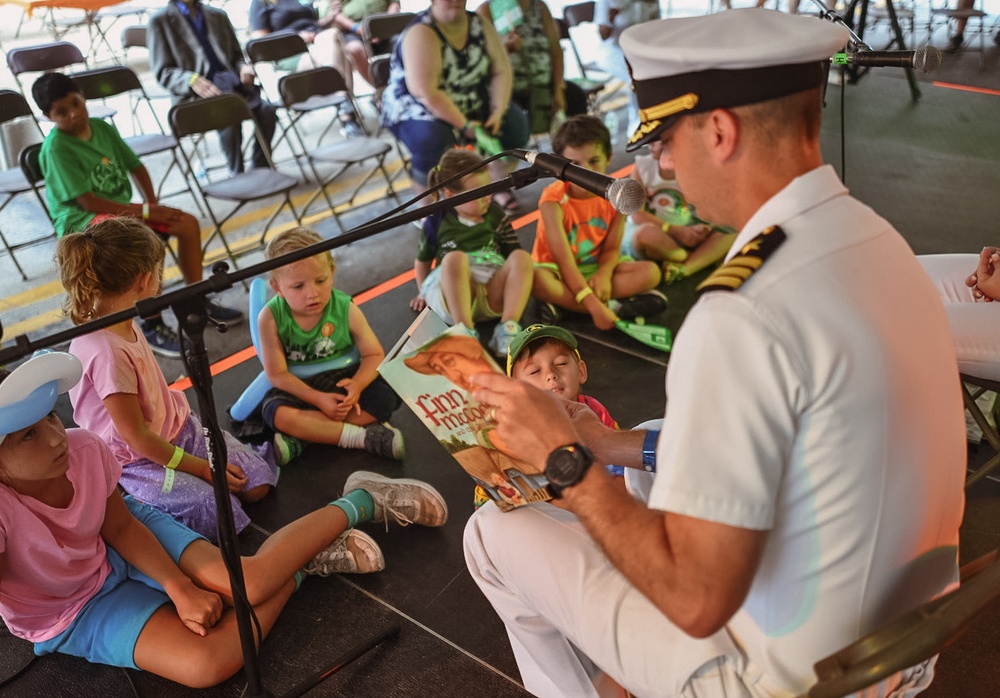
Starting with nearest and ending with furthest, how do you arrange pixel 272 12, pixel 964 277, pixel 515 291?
pixel 964 277 < pixel 515 291 < pixel 272 12

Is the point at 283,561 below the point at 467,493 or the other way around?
the other way around

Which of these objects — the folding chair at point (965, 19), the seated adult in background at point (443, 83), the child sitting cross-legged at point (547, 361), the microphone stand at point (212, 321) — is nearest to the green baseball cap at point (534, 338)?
the child sitting cross-legged at point (547, 361)

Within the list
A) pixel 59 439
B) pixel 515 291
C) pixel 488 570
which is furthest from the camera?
pixel 515 291

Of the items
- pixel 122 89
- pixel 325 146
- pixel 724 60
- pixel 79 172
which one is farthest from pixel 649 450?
pixel 122 89

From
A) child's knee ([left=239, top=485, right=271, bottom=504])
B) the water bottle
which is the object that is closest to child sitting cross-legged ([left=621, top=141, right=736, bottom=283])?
the water bottle

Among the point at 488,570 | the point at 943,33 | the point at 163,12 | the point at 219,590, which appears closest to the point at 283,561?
the point at 219,590

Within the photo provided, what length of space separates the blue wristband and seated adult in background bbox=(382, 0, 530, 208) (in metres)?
3.38

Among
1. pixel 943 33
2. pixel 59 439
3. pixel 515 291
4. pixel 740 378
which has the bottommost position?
pixel 943 33

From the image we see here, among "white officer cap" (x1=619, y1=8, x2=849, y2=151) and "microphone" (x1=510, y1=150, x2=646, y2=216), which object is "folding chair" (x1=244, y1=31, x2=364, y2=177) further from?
"white officer cap" (x1=619, y1=8, x2=849, y2=151)

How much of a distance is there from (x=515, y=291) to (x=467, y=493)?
116 centimetres

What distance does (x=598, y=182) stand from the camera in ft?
5.12

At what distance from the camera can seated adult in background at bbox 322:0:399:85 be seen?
7859mm

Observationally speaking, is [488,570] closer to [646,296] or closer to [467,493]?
[467,493]

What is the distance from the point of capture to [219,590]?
7.98 ft
